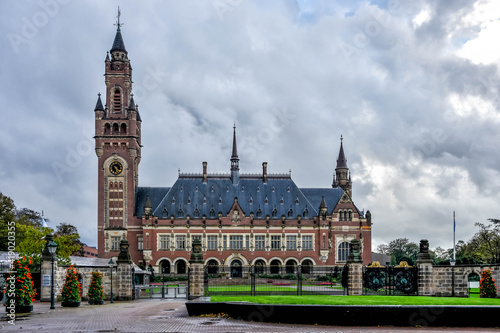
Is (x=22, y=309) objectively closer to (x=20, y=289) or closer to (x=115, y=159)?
(x=20, y=289)

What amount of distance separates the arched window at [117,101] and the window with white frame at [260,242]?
27.2 meters

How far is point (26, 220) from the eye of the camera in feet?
278

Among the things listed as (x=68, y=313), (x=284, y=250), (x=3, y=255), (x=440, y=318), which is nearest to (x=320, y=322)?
(x=440, y=318)

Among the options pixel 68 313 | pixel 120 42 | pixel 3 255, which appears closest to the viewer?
pixel 68 313

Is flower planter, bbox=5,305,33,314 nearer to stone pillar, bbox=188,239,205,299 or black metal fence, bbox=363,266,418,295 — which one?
stone pillar, bbox=188,239,205,299

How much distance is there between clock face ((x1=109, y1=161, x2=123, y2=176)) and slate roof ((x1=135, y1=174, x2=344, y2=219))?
5451 mm

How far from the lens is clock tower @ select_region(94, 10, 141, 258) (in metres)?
84.8

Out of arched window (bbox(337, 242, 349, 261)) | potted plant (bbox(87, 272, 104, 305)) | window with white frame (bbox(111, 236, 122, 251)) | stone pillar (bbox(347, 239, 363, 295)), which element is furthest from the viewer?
arched window (bbox(337, 242, 349, 261))

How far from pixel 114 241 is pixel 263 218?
21292mm

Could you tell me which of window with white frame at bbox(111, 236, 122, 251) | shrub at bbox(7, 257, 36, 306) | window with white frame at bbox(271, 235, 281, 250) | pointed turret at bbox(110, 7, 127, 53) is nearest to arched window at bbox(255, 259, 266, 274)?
window with white frame at bbox(271, 235, 281, 250)

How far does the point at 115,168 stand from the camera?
85.8 meters

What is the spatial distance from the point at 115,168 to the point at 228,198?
16.8m

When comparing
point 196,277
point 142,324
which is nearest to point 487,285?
point 196,277

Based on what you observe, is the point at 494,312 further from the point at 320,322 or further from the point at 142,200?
the point at 142,200
